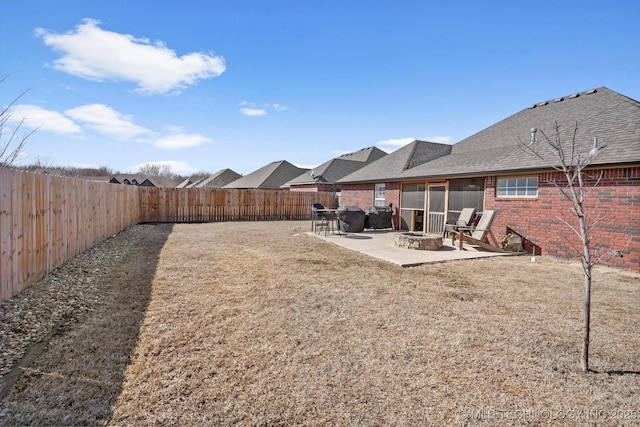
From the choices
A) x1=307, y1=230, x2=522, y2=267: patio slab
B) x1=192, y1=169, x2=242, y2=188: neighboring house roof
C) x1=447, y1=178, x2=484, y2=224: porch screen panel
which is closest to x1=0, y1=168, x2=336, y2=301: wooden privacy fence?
x1=307, y1=230, x2=522, y2=267: patio slab

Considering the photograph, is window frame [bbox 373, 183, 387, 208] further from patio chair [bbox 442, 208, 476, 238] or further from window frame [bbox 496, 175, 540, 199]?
window frame [bbox 496, 175, 540, 199]

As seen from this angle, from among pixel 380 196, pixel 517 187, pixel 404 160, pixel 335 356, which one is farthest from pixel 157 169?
pixel 335 356

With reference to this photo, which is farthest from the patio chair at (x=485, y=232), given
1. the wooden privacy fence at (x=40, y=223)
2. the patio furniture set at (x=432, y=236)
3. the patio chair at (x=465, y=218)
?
the wooden privacy fence at (x=40, y=223)

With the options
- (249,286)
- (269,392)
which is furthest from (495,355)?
(249,286)

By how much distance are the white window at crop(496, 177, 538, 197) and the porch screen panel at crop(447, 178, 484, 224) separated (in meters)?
0.67

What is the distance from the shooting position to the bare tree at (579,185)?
2.68 metres

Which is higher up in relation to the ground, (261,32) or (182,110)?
(261,32)

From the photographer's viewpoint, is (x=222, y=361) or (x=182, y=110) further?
(x=182, y=110)

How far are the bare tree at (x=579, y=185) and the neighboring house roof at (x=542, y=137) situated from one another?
0.19 metres

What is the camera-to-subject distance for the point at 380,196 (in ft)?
50.1

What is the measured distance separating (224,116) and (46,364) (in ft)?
58.9

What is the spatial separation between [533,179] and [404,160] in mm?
7048

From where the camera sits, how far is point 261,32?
11.0 metres

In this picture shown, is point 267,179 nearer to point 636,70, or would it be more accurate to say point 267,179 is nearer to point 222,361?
point 636,70
